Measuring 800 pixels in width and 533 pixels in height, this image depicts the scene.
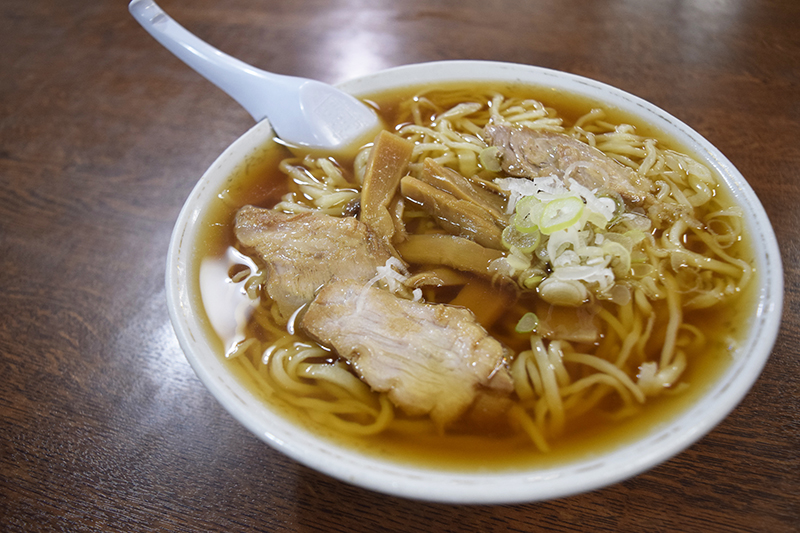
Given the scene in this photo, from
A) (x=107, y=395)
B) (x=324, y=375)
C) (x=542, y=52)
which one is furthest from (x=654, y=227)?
(x=107, y=395)

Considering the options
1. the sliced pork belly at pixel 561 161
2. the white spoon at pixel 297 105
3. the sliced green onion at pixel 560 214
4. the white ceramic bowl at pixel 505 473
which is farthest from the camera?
the white spoon at pixel 297 105

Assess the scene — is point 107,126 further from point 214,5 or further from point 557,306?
point 557,306

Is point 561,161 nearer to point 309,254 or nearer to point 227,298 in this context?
point 309,254

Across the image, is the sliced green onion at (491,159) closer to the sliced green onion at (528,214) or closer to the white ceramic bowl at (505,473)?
the sliced green onion at (528,214)

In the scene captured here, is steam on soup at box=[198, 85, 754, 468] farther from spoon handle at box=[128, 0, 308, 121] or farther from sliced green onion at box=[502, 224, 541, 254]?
spoon handle at box=[128, 0, 308, 121]

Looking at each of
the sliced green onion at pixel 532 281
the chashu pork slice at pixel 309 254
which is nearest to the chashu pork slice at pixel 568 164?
the sliced green onion at pixel 532 281

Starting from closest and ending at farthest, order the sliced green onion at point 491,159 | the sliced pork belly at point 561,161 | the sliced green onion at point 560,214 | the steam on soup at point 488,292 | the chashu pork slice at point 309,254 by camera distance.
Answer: the steam on soup at point 488,292 → the sliced green onion at point 560,214 → the chashu pork slice at point 309,254 → the sliced pork belly at point 561,161 → the sliced green onion at point 491,159

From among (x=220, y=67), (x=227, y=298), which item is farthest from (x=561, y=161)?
(x=220, y=67)

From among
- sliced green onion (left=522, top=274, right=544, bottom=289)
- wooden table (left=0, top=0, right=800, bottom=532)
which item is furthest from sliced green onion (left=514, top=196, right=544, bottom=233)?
wooden table (left=0, top=0, right=800, bottom=532)
